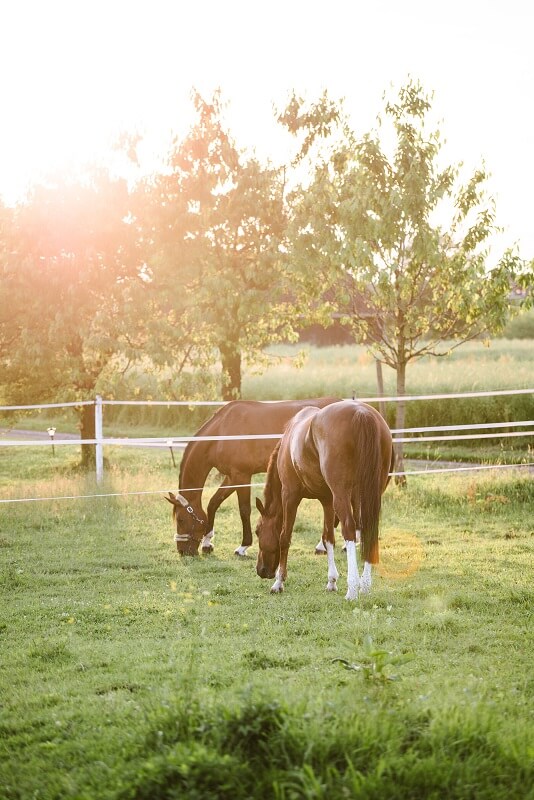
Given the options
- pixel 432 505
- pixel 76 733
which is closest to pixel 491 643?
pixel 76 733

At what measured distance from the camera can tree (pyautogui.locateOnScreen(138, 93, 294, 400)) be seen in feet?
49.5

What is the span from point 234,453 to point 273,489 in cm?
197

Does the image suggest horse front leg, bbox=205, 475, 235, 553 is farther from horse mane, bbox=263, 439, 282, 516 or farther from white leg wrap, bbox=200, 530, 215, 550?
horse mane, bbox=263, 439, 282, 516

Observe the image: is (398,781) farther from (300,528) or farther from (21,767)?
(300,528)

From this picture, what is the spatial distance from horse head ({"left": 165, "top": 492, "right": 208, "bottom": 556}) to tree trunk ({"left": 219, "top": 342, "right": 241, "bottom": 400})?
7.14 metres

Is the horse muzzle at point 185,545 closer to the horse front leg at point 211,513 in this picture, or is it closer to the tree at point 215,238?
the horse front leg at point 211,513

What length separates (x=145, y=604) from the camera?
6.55 metres

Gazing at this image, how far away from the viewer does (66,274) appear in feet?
52.3

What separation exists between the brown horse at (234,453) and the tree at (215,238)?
17.5ft

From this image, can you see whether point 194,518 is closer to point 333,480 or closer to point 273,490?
point 273,490

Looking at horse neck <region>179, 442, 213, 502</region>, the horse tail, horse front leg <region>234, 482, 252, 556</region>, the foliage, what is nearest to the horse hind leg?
the horse tail

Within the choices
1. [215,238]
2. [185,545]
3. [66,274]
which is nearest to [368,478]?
[185,545]

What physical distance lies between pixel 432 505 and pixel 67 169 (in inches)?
402

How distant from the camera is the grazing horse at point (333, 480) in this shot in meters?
Answer: 6.49
